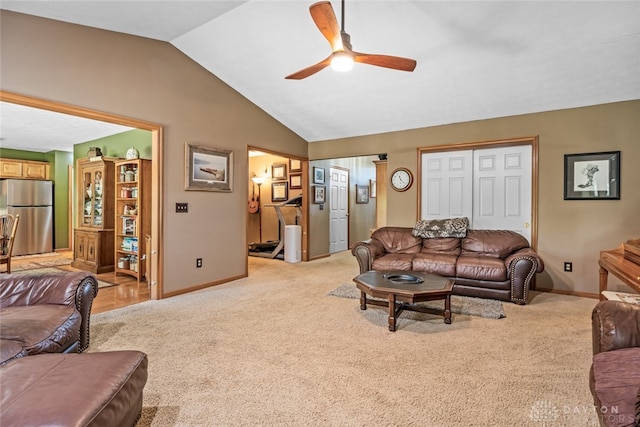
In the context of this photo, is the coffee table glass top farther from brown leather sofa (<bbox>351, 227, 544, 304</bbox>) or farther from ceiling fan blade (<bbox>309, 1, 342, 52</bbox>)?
ceiling fan blade (<bbox>309, 1, 342, 52</bbox>)

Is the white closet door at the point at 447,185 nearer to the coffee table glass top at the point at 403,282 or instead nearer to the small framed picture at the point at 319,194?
the coffee table glass top at the point at 403,282

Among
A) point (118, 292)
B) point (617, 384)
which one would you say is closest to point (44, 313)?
point (118, 292)

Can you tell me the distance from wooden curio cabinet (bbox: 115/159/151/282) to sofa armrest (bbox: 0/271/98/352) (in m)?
Answer: 2.38

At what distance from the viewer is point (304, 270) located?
5.64 m

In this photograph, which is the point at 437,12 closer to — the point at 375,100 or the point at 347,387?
the point at 375,100

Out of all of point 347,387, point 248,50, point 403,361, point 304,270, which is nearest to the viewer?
point 347,387

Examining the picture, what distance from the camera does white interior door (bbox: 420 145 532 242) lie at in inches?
179

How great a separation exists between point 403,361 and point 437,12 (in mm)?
3031

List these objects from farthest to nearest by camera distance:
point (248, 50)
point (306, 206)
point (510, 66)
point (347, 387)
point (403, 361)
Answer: point (306, 206), point (248, 50), point (510, 66), point (403, 361), point (347, 387)

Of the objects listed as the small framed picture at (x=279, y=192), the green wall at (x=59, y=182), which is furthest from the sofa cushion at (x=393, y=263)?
the green wall at (x=59, y=182)

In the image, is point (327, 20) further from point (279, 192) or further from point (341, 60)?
point (279, 192)

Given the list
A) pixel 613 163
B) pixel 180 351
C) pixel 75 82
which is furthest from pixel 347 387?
pixel 613 163

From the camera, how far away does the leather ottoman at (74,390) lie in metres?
1.12

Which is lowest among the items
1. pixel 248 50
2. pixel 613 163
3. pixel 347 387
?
pixel 347 387
